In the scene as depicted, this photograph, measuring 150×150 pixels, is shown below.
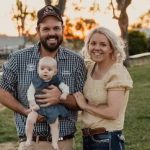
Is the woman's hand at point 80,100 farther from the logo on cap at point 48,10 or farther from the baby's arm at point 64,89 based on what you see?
the logo on cap at point 48,10

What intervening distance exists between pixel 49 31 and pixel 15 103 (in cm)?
63

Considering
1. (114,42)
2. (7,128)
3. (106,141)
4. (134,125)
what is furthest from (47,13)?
(7,128)

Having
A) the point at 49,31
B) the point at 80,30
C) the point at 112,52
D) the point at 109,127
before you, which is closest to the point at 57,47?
the point at 49,31

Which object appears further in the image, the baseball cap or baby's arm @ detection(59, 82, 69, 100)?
the baseball cap

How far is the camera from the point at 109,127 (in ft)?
14.3

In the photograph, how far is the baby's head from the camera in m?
4.23

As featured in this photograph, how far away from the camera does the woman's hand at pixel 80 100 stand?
435 centimetres

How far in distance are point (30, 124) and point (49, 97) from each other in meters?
0.26

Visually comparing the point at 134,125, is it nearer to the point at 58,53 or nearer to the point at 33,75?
the point at 58,53

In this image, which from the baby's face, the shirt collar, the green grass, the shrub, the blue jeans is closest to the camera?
the baby's face

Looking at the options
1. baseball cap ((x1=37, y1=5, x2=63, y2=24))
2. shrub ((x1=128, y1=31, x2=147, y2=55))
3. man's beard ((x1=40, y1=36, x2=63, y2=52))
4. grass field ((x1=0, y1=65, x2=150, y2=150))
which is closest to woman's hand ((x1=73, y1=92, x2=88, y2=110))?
man's beard ((x1=40, y1=36, x2=63, y2=52))

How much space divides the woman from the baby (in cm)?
19

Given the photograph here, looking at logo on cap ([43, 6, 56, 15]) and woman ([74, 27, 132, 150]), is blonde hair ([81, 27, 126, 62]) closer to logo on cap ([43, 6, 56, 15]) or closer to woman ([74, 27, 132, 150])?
woman ([74, 27, 132, 150])

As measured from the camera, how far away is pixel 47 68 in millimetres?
4227
